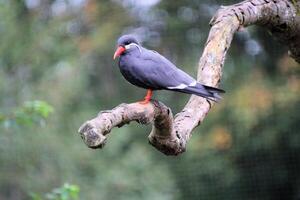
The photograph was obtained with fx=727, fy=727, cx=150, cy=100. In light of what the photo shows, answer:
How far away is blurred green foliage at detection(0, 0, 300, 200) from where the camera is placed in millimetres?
5465

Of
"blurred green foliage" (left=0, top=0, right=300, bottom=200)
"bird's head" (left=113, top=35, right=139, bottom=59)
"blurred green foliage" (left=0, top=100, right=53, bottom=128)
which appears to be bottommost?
"bird's head" (left=113, top=35, right=139, bottom=59)

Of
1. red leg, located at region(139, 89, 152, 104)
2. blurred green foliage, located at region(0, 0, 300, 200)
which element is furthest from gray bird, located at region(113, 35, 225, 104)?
blurred green foliage, located at region(0, 0, 300, 200)

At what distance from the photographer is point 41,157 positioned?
5.39 m

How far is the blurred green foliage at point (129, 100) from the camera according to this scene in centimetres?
546

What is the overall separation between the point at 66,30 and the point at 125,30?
1.89ft

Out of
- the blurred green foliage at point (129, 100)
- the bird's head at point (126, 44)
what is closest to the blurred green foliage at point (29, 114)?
the bird's head at point (126, 44)

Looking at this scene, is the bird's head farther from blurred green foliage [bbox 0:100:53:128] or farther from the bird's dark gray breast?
blurred green foliage [bbox 0:100:53:128]

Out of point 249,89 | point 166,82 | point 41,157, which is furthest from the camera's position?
point 249,89

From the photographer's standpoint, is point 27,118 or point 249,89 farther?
point 249,89

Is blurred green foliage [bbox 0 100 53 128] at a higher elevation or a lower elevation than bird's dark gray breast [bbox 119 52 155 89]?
higher

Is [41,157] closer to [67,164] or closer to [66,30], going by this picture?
[67,164]

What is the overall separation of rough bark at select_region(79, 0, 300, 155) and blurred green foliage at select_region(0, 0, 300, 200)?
321cm

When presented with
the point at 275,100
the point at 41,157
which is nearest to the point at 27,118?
the point at 41,157

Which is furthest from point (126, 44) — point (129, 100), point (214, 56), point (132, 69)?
point (129, 100)
